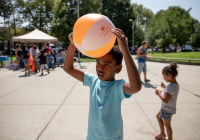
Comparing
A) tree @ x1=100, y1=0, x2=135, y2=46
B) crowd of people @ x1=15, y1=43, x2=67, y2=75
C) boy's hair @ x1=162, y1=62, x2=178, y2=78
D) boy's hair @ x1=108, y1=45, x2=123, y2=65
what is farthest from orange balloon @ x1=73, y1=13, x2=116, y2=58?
tree @ x1=100, y1=0, x2=135, y2=46

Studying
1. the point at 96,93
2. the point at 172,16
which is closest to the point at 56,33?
the point at 96,93

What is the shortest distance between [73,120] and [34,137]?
861mm

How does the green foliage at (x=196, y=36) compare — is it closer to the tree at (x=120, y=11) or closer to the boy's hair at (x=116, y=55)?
the tree at (x=120, y=11)

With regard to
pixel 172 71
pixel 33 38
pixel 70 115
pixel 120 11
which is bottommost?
pixel 70 115

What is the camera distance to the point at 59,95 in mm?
5102

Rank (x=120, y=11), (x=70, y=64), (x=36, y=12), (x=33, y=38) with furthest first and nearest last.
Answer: (x=36, y=12) → (x=120, y=11) → (x=33, y=38) → (x=70, y=64)

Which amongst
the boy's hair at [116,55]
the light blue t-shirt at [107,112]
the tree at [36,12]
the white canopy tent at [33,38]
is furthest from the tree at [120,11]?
the light blue t-shirt at [107,112]

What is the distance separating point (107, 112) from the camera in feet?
4.61

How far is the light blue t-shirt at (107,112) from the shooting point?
4.60 ft

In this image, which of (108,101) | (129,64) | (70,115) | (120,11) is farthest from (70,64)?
(120,11)

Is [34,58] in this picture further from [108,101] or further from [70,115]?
[108,101]

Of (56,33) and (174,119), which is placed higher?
(56,33)

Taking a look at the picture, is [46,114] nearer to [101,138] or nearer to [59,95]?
[59,95]

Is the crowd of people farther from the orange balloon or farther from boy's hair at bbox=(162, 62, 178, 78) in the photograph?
the orange balloon
